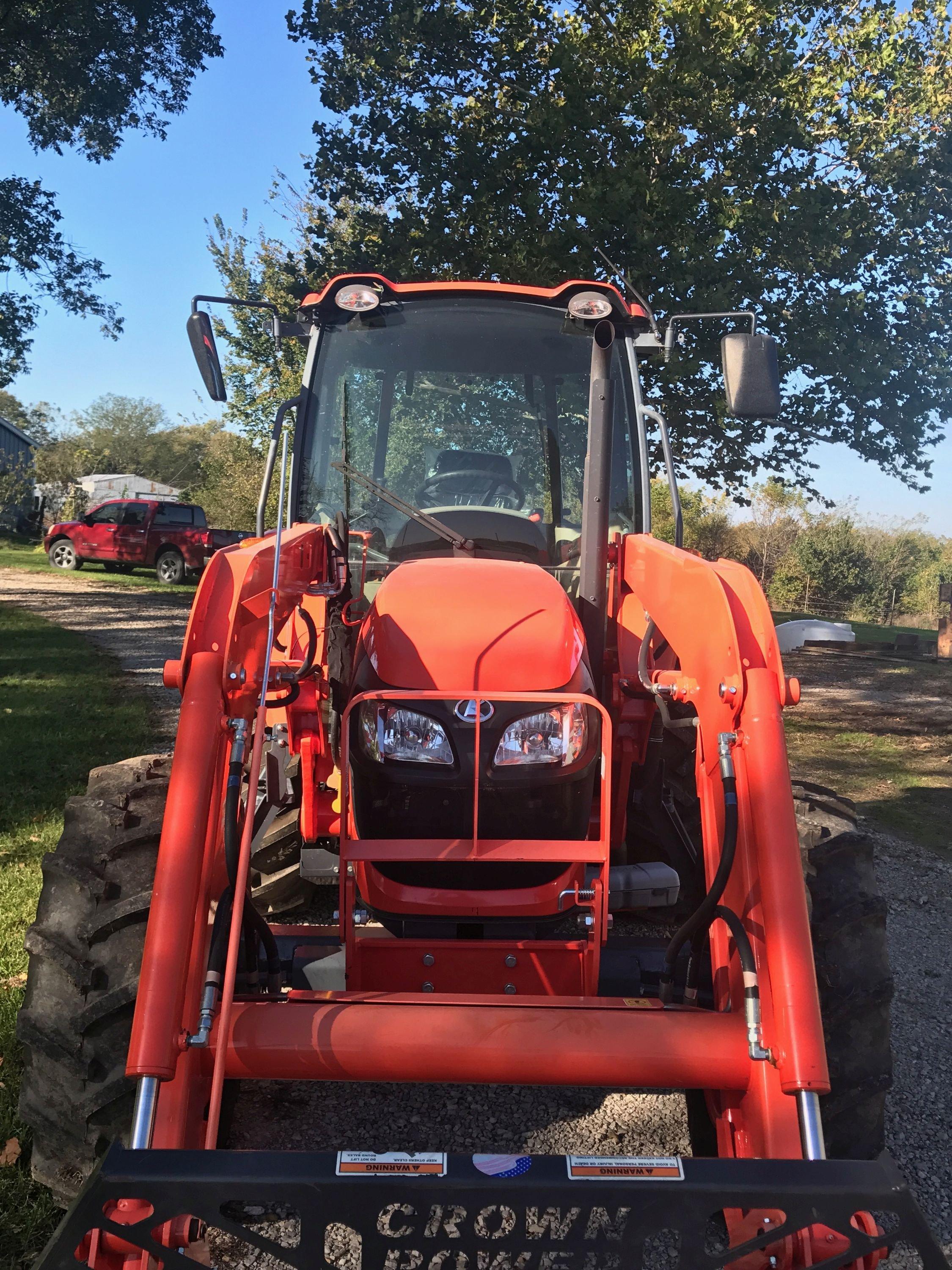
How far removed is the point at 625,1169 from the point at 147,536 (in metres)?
24.2

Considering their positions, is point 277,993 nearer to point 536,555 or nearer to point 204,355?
point 536,555

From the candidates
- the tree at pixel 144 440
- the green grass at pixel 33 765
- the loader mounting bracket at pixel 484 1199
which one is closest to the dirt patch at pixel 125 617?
the green grass at pixel 33 765

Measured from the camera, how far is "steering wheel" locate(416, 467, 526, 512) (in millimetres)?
3791

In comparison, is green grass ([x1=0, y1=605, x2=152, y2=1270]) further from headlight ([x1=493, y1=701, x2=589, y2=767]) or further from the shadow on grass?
the shadow on grass

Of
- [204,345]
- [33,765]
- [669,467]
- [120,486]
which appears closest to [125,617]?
[33,765]

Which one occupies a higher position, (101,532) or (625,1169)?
(101,532)

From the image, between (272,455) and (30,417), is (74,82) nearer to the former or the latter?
(272,455)

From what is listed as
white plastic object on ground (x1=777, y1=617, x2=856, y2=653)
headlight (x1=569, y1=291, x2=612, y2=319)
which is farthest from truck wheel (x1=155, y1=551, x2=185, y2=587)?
white plastic object on ground (x1=777, y1=617, x2=856, y2=653)

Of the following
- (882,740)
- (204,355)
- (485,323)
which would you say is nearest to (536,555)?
(485,323)

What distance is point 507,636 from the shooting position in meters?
2.60

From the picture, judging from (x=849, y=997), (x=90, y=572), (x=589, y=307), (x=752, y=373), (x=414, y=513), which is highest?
(x=589, y=307)

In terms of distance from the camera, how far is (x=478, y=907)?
2598 mm

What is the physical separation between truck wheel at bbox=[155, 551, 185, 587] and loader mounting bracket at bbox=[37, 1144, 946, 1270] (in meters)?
23.3

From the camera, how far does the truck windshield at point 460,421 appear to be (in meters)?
3.71
